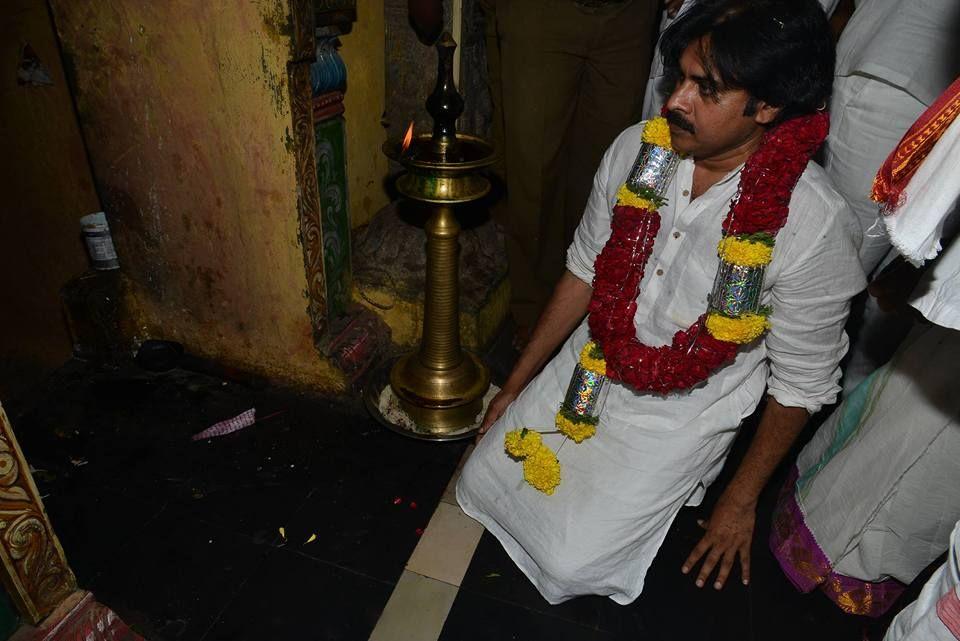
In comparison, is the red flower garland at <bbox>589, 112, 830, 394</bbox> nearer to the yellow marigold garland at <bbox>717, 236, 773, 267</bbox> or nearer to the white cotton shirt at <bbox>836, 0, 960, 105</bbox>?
the yellow marigold garland at <bbox>717, 236, 773, 267</bbox>

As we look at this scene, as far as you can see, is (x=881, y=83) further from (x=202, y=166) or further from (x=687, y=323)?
(x=202, y=166)

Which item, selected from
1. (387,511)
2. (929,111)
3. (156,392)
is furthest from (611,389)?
(156,392)

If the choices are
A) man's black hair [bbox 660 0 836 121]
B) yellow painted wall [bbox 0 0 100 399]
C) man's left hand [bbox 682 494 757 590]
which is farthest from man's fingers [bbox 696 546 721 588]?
yellow painted wall [bbox 0 0 100 399]

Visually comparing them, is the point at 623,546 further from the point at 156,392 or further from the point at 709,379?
the point at 156,392

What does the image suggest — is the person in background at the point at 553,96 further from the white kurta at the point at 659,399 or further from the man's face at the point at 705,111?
the man's face at the point at 705,111

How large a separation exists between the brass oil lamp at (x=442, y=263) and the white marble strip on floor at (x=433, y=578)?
369 mm

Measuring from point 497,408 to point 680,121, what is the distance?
47.4 inches

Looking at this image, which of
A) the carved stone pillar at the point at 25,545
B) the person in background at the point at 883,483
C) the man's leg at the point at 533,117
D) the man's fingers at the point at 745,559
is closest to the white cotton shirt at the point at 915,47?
the person in background at the point at 883,483

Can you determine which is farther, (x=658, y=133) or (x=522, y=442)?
(x=522, y=442)

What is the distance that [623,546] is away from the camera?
2084 millimetres

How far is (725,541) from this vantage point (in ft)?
7.31

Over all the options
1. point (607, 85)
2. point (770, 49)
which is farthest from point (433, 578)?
point (607, 85)

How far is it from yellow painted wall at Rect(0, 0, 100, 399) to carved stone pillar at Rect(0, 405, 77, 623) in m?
1.69

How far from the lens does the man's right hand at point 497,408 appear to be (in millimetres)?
2457
